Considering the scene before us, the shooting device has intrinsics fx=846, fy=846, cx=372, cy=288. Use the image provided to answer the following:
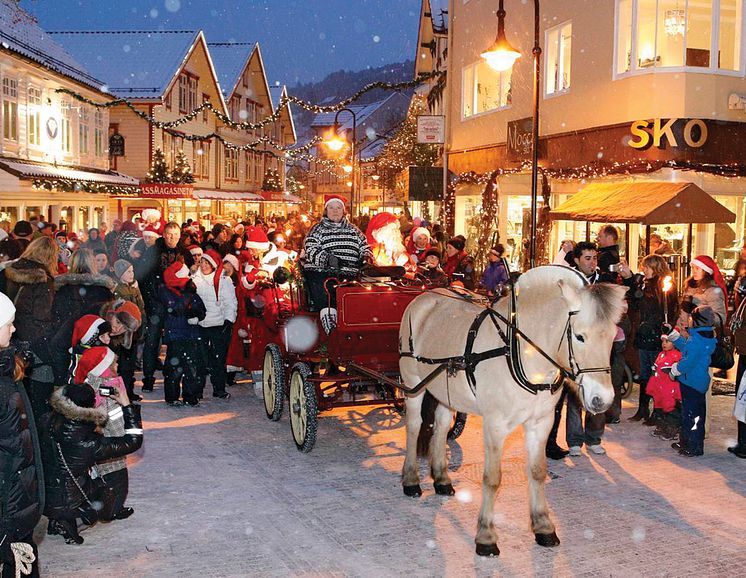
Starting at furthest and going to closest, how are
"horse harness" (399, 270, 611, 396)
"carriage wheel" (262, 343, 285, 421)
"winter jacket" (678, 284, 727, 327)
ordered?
"carriage wheel" (262, 343, 285, 421) < "winter jacket" (678, 284, 727, 327) < "horse harness" (399, 270, 611, 396)

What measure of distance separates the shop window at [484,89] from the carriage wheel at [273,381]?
14166 millimetres

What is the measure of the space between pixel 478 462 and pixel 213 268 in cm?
488

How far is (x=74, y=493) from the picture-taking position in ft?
21.0

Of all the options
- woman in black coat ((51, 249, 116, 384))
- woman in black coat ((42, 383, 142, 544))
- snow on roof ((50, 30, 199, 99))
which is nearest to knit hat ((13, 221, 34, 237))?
woman in black coat ((51, 249, 116, 384))

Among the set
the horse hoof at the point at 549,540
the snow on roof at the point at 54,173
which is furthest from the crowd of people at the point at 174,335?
the snow on roof at the point at 54,173

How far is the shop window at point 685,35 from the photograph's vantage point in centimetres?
1594

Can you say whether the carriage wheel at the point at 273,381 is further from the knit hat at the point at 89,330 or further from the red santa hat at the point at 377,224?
the knit hat at the point at 89,330

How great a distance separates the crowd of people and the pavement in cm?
46

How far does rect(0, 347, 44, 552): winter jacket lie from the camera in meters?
4.57

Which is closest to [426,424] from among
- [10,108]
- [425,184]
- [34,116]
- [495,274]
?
[495,274]

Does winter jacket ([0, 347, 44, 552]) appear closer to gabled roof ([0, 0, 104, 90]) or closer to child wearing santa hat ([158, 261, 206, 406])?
child wearing santa hat ([158, 261, 206, 406])

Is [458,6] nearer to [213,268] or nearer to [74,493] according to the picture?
[213,268]

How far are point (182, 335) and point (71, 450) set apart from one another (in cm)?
494

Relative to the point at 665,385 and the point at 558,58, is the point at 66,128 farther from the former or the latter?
the point at 665,385
